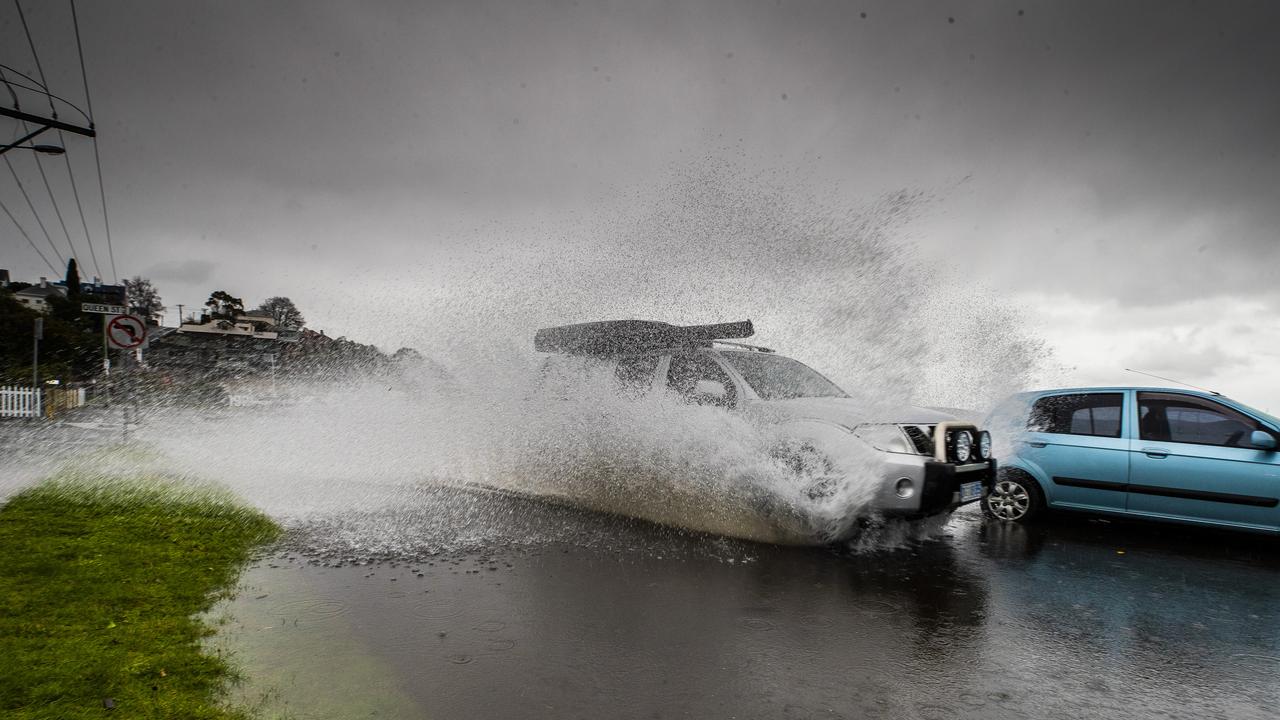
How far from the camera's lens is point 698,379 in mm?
6777

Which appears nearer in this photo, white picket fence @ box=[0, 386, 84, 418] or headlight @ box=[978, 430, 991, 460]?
headlight @ box=[978, 430, 991, 460]

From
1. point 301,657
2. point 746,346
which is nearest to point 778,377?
point 746,346

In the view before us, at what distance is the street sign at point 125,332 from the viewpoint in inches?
596

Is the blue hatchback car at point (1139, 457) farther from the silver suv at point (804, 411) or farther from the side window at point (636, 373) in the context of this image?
the side window at point (636, 373)

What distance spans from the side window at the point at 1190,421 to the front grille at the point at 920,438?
111 inches

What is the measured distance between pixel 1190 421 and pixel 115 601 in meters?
9.23

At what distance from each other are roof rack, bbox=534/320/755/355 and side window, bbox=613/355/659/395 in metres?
0.13

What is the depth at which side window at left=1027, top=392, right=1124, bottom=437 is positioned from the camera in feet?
24.0

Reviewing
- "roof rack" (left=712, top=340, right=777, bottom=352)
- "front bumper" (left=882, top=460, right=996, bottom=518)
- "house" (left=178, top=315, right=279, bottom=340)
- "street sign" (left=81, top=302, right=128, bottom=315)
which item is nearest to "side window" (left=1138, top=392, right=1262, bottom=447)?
"front bumper" (left=882, top=460, right=996, bottom=518)

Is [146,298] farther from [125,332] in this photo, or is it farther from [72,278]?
[125,332]

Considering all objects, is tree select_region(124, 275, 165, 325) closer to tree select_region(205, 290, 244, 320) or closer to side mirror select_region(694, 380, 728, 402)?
tree select_region(205, 290, 244, 320)

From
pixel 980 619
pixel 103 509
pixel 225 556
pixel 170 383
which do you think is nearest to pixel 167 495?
pixel 103 509

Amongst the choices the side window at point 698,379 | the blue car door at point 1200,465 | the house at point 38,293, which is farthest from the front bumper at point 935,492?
the house at point 38,293

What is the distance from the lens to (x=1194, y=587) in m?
5.31
